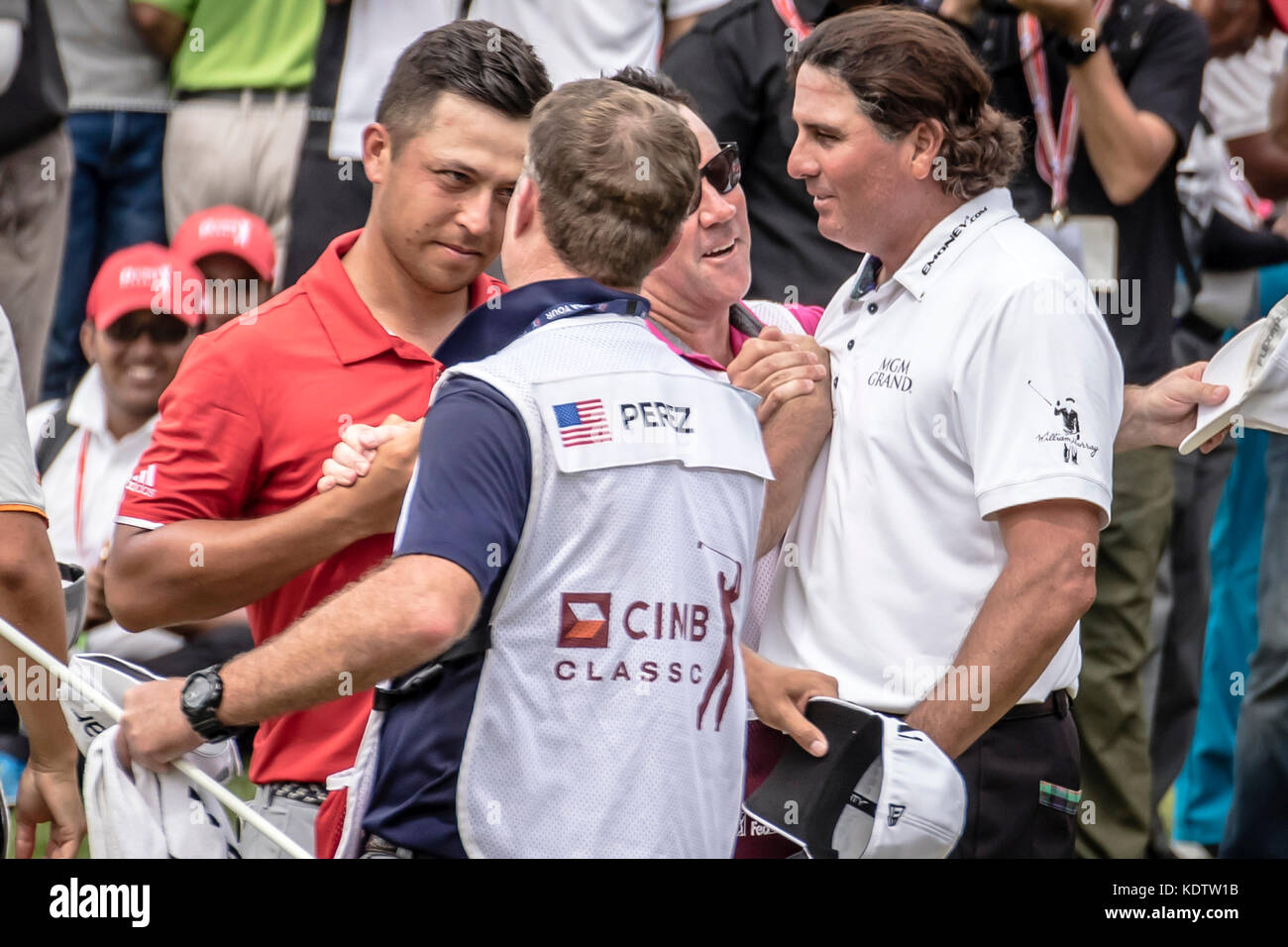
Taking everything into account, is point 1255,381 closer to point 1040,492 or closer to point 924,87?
point 1040,492

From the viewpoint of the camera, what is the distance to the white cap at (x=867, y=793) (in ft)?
8.41

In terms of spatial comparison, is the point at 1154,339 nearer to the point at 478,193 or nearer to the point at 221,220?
the point at 478,193

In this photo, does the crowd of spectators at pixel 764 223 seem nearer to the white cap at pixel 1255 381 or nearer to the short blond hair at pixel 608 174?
the white cap at pixel 1255 381

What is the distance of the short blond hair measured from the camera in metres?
2.30

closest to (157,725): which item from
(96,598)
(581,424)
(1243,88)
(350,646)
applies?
(350,646)

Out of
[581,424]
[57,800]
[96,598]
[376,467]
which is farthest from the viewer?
[96,598]

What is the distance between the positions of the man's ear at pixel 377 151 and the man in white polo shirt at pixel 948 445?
754 mm

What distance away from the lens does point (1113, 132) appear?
14.3 feet

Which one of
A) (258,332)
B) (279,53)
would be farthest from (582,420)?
(279,53)

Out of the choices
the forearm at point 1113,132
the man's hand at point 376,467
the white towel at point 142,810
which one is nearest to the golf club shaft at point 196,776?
the white towel at point 142,810

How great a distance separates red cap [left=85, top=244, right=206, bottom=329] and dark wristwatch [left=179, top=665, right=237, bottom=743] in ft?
9.00

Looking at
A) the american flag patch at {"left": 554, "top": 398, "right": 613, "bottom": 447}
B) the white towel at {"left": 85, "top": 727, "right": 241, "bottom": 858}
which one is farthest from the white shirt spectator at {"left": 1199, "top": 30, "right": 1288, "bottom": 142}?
the white towel at {"left": 85, "top": 727, "right": 241, "bottom": 858}

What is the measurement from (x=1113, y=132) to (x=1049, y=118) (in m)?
0.17
